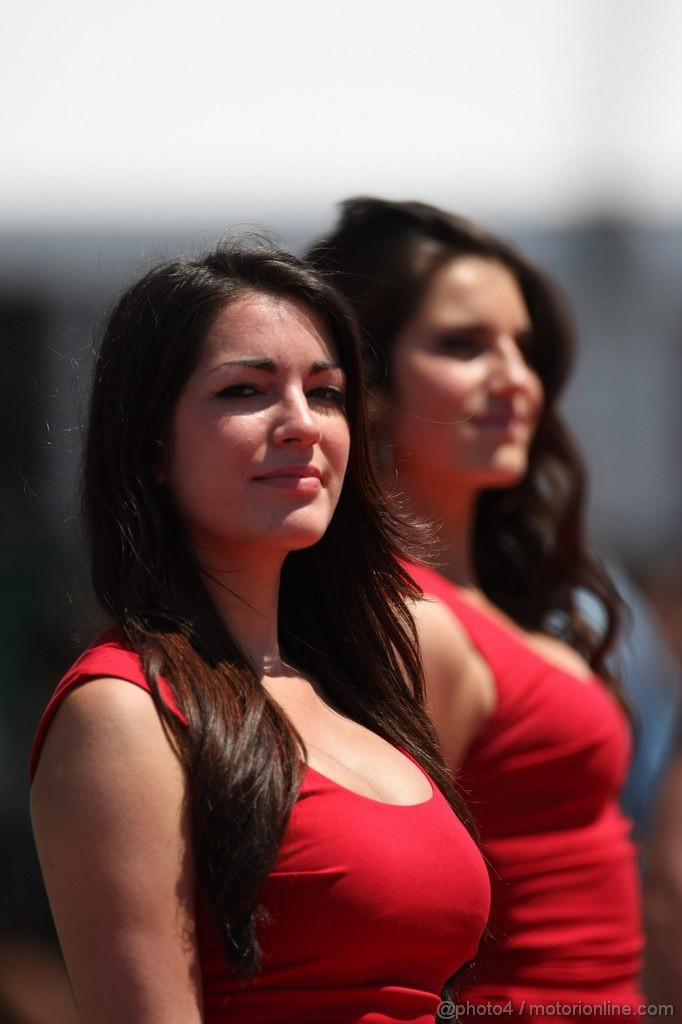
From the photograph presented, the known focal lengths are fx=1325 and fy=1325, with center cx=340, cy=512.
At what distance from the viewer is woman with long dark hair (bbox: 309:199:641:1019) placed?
2.19 metres

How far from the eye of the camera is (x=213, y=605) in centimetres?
160

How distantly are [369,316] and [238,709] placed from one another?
1134 millimetres

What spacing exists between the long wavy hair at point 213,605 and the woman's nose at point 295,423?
123mm

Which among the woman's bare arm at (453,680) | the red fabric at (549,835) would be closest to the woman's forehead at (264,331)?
→ the woman's bare arm at (453,680)

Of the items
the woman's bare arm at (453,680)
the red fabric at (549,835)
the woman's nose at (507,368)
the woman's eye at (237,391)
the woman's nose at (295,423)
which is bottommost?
the red fabric at (549,835)

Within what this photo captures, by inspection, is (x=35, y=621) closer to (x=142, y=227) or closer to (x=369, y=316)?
(x=142, y=227)

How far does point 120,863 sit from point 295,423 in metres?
0.54

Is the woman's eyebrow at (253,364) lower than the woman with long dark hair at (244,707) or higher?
higher

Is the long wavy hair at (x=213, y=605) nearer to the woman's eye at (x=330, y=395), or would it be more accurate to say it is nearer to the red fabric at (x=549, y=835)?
the woman's eye at (x=330, y=395)

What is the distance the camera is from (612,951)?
226 centimetres

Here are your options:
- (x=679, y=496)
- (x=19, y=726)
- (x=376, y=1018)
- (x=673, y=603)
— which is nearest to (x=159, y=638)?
(x=376, y=1018)

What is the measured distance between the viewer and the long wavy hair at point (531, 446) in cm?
248

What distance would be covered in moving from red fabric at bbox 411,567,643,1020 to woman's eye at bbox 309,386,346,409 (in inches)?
27.2

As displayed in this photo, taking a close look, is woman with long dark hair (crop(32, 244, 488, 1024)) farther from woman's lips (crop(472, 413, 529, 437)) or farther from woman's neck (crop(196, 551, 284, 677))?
woman's lips (crop(472, 413, 529, 437))
